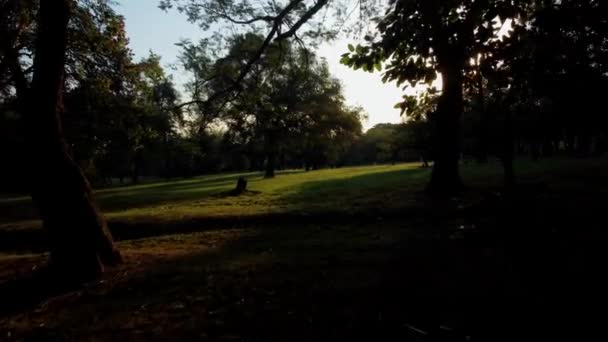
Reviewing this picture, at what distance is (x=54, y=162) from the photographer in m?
7.98

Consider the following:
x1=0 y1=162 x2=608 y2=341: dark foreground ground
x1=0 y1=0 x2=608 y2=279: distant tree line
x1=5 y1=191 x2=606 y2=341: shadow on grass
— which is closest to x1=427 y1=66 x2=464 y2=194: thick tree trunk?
x1=0 y1=0 x2=608 y2=279: distant tree line

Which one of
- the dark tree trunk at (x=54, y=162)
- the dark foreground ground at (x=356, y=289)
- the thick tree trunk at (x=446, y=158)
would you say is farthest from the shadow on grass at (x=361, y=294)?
the thick tree trunk at (x=446, y=158)

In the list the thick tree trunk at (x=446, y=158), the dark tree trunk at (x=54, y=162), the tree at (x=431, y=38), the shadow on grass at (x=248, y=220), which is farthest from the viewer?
the thick tree trunk at (x=446, y=158)

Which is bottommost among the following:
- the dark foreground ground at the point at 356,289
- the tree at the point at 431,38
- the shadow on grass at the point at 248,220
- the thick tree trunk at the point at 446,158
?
the shadow on grass at the point at 248,220

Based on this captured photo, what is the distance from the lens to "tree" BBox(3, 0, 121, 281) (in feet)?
25.9

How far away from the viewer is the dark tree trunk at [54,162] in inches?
311

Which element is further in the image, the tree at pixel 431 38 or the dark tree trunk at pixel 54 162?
the dark tree trunk at pixel 54 162

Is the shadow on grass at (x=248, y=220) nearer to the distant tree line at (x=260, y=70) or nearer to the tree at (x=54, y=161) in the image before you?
the distant tree line at (x=260, y=70)

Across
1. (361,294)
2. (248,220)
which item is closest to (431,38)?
(361,294)

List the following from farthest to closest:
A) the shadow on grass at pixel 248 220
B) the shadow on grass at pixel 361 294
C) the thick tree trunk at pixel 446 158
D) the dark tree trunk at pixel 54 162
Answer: the thick tree trunk at pixel 446 158
the shadow on grass at pixel 248 220
the dark tree trunk at pixel 54 162
the shadow on grass at pixel 361 294

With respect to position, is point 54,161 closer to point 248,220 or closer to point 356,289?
point 356,289

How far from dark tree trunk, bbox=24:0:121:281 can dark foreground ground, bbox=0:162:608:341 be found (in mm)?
508

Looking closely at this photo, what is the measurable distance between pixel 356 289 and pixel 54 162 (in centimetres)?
612

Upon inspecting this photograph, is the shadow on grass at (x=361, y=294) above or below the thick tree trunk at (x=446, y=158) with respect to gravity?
below
